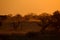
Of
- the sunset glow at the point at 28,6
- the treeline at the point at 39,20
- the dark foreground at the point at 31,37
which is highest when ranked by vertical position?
the sunset glow at the point at 28,6

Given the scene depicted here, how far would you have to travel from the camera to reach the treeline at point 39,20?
1.75 meters

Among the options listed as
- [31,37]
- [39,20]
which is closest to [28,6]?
[39,20]

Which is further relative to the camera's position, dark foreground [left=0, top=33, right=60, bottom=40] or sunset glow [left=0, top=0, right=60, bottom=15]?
sunset glow [left=0, top=0, right=60, bottom=15]

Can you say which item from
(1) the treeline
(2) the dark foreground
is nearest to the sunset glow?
(1) the treeline

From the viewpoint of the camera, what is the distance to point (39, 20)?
1768 millimetres

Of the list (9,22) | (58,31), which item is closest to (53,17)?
(58,31)

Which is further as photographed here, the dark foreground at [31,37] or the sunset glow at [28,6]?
the sunset glow at [28,6]

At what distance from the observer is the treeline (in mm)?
1747

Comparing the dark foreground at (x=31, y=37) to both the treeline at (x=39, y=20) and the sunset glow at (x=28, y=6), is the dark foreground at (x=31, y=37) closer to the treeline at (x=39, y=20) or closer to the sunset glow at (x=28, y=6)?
the treeline at (x=39, y=20)

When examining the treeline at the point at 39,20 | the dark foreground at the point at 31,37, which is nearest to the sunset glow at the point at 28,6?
the treeline at the point at 39,20

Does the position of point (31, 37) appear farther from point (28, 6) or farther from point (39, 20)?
point (28, 6)

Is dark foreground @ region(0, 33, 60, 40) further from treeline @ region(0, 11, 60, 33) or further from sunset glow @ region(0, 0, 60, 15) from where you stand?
sunset glow @ region(0, 0, 60, 15)

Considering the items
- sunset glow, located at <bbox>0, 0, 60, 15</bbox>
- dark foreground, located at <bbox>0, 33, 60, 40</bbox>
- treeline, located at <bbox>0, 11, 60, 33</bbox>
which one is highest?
sunset glow, located at <bbox>0, 0, 60, 15</bbox>

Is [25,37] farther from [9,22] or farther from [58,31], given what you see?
[58,31]
